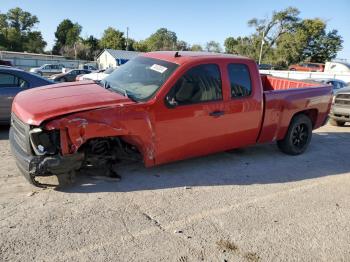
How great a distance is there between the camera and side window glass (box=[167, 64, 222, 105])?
507 cm

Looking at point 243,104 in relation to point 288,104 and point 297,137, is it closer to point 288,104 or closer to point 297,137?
point 288,104

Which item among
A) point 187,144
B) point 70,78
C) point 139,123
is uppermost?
point 139,123

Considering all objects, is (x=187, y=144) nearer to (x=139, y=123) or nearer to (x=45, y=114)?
(x=139, y=123)

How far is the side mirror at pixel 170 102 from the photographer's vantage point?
16.2ft

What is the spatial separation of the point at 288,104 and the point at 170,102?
9.04 ft

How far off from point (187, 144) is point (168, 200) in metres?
1.03

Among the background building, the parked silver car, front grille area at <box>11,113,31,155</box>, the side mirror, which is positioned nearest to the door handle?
the side mirror

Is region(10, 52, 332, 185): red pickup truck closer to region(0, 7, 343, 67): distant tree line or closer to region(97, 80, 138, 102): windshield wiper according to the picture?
region(97, 80, 138, 102): windshield wiper

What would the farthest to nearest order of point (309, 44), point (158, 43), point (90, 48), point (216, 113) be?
1. point (158, 43)
2. point (90, 48)
3. point (309, 44)
4. point (216, 113)

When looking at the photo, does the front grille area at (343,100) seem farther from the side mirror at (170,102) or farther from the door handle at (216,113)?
the side mirror at (170,102)

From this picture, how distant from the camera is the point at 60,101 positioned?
15.0 feet

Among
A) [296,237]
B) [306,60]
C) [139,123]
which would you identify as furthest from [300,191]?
[306,60]

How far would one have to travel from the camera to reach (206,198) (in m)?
4.72

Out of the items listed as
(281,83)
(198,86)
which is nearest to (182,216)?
(198,86)
